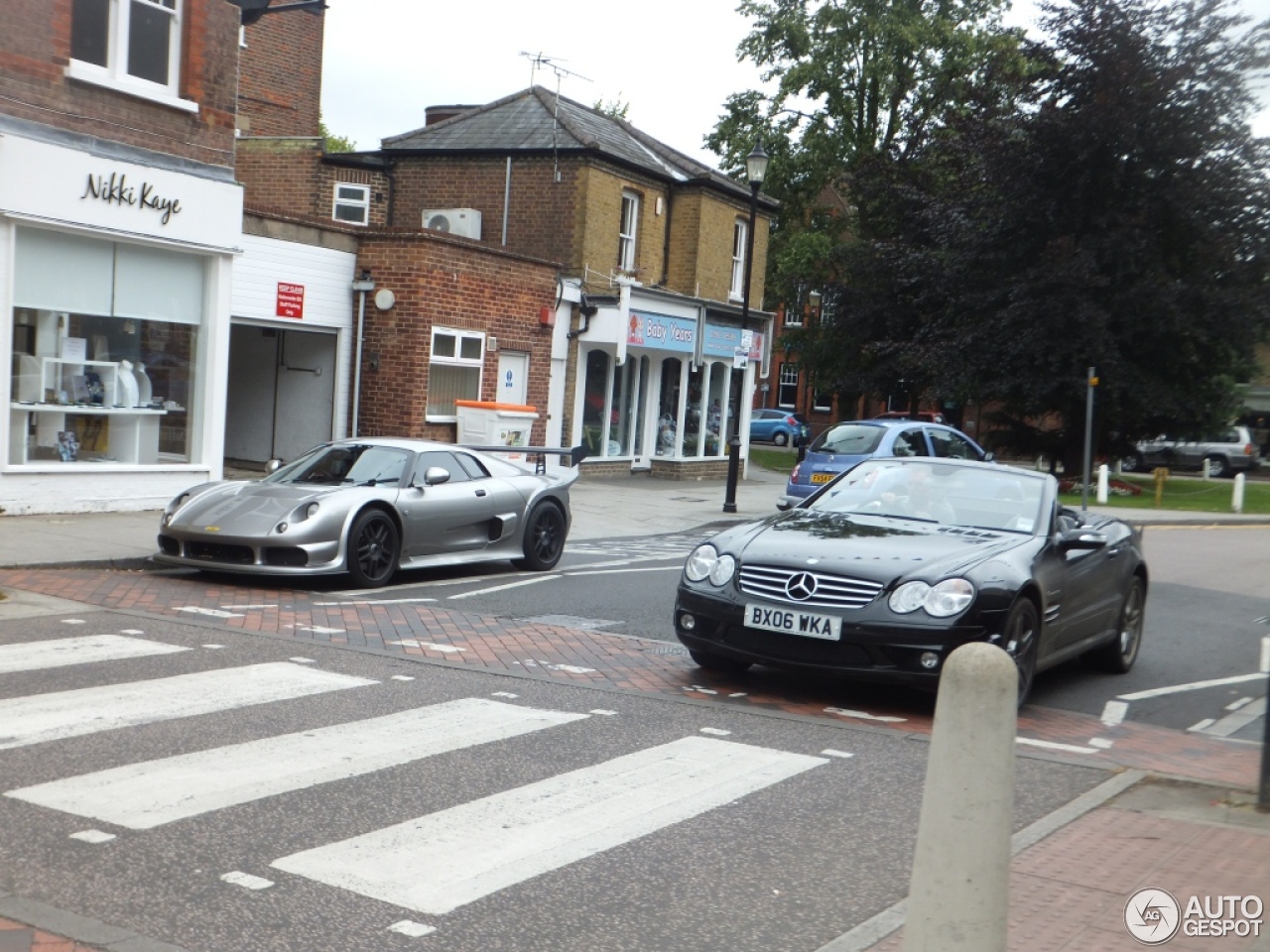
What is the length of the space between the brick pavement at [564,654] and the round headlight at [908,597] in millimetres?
633

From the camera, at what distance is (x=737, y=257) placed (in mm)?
32594

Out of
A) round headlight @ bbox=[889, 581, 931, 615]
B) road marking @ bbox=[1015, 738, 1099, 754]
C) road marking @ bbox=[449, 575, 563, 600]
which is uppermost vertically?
round headlight @ bbox=[889, 581, 931, 615]

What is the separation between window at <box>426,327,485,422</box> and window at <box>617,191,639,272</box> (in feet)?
21.5

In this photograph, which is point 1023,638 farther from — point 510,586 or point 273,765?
point 510,586

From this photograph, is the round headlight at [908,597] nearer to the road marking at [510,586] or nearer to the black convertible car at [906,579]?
the black convertible car at [906,579]

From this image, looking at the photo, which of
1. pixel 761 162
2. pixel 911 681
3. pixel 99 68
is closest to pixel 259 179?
pixel 761 162

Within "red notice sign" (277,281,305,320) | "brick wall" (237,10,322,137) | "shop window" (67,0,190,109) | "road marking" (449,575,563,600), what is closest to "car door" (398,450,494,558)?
"road marking" (449,575,563,600)

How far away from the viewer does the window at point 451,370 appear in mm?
21719

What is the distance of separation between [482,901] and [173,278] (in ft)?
43.8

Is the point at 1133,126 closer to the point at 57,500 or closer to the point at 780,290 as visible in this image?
the point at 780,290

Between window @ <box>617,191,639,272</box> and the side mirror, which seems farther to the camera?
window @ <box>617,191,639,272</box>

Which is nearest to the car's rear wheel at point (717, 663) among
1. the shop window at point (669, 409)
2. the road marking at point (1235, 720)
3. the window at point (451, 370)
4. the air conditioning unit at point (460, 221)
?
the road marking at point (1235, 720)

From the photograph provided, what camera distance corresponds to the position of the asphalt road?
13.5 feet

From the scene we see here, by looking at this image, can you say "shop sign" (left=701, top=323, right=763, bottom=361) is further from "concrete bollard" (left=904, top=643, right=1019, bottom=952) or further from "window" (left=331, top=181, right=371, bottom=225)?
"concrete bollard" (left=904, top=643, right=1019, bottom=952)
